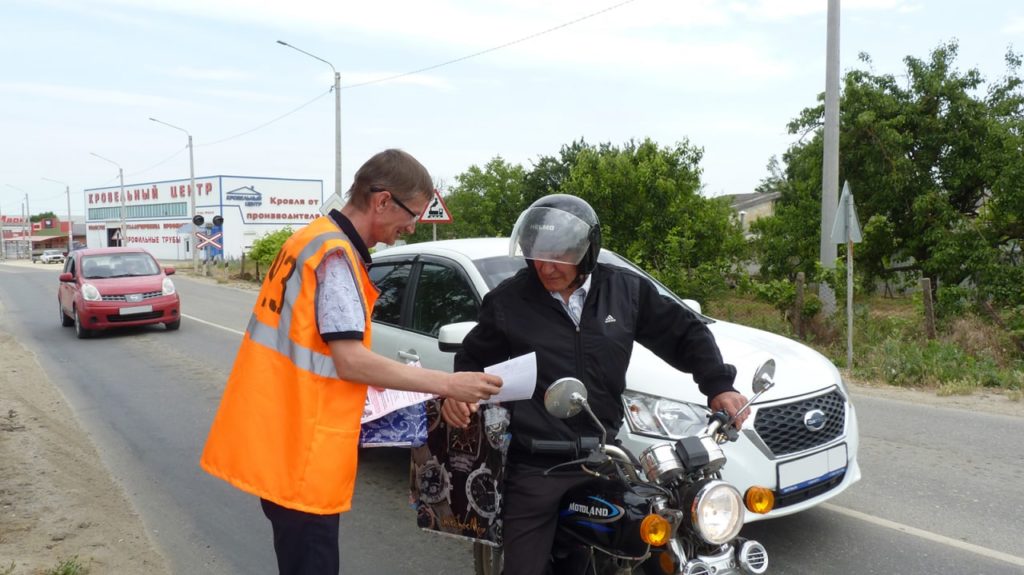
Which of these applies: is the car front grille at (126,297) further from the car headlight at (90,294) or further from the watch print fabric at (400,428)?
the watch print fabric at (400,428)

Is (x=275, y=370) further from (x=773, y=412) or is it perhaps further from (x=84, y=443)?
(x=84, y=443)

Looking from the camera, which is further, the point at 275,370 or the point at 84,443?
the point at 84,443

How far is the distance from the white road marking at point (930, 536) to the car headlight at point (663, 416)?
169 cm

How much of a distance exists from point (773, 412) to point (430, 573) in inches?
79.4

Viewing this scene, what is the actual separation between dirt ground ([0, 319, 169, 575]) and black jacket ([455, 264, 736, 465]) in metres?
2.88

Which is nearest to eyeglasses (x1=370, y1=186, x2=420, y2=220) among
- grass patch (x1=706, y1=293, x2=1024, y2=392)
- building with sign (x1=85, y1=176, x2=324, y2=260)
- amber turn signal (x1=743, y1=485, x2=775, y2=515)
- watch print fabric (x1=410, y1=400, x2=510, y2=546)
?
watch print fabric (x1=410, y1=400, x2=510, y2=546)

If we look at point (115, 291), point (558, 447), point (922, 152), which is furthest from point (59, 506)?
point (922, 152)

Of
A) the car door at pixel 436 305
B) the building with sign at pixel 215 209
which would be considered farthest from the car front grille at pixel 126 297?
the building with sign at pixel 215 209

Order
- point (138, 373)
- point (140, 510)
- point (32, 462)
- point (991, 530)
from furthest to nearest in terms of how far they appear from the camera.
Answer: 1. point (138, 373)
2. point (32, 462)
3. point (140, 510)
4. point (991, 530)

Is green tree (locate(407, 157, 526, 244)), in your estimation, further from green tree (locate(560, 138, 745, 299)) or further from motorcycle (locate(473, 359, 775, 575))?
motorcycle (locate(473, 359, 775, 575))

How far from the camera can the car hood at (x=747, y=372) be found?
4.10 meters

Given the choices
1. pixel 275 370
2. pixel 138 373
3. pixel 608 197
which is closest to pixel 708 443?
pixel 275 370

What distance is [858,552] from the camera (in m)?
4.46

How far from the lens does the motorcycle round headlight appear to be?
7.25 feet
